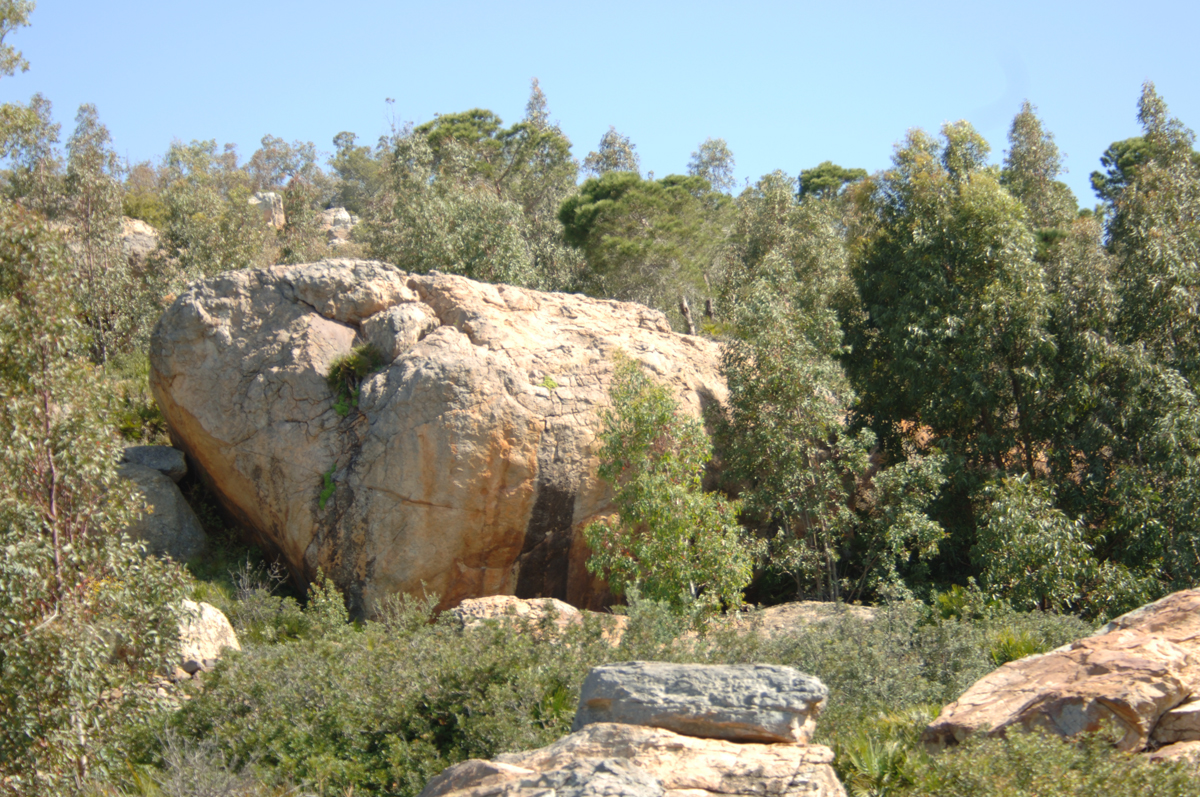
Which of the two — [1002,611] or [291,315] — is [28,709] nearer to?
[291,315]

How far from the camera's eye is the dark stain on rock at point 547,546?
53.8 ft

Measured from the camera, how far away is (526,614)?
44.9ft

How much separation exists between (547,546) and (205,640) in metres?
6.01

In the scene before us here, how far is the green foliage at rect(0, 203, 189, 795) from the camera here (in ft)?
30.5

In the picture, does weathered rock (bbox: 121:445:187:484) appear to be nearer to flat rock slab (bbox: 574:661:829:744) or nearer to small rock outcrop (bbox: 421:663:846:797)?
small rock outcrop (bbox: 421:663:846:797)

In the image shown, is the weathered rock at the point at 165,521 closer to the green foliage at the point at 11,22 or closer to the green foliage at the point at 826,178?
the green foliage at the point at 11,22

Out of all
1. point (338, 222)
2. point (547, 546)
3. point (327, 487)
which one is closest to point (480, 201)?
point (327, 487)

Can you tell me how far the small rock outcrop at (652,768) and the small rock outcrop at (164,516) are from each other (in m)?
13.7

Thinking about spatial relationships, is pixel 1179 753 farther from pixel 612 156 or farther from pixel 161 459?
pixel 612 156

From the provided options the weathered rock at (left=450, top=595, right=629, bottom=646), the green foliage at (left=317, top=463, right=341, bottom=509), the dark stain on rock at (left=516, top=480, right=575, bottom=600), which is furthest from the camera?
the green foliage at (left=317, top=463, right=341, bottom=509)

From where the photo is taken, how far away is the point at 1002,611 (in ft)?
46.9

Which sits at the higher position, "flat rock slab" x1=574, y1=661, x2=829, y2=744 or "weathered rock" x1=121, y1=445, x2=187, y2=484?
"weathered rock" x1=121, y1=445, x2=187, y2=484

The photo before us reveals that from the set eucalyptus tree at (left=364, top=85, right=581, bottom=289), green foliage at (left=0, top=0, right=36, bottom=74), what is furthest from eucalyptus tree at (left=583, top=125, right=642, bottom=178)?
green foliage at (left=0, top=0, right=36, bottom=74)

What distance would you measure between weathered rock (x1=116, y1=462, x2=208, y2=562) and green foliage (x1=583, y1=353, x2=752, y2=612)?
28.9ft
